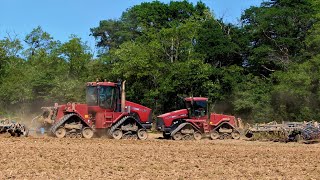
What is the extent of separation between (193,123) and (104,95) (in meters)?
6.29

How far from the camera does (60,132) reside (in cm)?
2466

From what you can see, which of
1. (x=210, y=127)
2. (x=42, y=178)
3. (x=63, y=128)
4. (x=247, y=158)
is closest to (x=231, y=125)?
(x=210, y=127)

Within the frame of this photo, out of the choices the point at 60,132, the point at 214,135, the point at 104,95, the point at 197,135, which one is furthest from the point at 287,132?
the point at 60,132

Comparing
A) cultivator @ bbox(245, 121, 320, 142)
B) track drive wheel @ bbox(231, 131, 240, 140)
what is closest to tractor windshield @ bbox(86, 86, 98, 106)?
track drive wheel @ bbox(231, 131, 240, 140)

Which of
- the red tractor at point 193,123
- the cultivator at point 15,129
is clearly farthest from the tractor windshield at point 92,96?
the red tractor at point 193,123

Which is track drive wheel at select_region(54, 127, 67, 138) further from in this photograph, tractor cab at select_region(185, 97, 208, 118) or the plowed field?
tractor cab at select_region(185, 97, 208, 118)

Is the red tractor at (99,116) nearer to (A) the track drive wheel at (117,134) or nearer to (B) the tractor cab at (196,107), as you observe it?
(A) the track drive wheel at (117,134)

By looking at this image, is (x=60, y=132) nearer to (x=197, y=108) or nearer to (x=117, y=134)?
(x=117, y=134)

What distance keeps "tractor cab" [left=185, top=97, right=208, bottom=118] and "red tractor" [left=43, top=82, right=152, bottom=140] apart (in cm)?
399

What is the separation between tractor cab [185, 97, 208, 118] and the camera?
30.1m

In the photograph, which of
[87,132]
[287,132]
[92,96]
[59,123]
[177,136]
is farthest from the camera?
[177,136]

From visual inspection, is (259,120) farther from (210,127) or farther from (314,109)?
(210,127)

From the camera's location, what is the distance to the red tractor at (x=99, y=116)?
24984mm

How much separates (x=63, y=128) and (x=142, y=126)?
14.7ft
